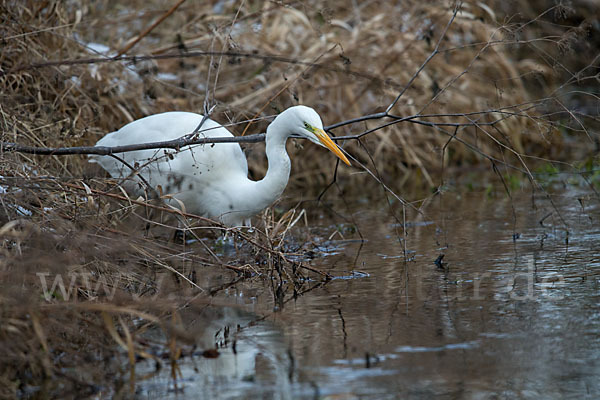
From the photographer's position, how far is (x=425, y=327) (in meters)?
3.25

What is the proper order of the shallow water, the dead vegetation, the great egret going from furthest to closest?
1. the great egret
2. the dead vegetation
3. the shallow water

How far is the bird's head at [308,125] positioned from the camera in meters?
4.15

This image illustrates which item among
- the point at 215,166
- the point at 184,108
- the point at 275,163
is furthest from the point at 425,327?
the point at 184,108

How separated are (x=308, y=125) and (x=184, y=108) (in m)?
3.26

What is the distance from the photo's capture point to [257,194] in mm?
4598

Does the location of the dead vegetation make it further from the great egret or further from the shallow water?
the shallow water

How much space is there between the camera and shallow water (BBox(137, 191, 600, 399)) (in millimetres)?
2654

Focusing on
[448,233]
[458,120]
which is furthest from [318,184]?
[448,233]

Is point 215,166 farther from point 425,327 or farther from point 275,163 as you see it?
point 425,327

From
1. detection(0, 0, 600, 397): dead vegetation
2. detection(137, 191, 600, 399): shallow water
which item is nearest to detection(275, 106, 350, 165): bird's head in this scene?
detection(0, 0, 600, 397): dead vegetation

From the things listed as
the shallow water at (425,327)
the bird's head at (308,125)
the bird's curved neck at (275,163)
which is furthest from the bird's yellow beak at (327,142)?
the shallow water at (425,327)

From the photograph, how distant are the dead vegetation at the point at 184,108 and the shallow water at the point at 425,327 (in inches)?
11.7

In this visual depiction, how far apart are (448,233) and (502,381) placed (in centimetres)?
273

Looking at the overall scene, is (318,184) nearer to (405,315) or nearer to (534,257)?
(534,257)
